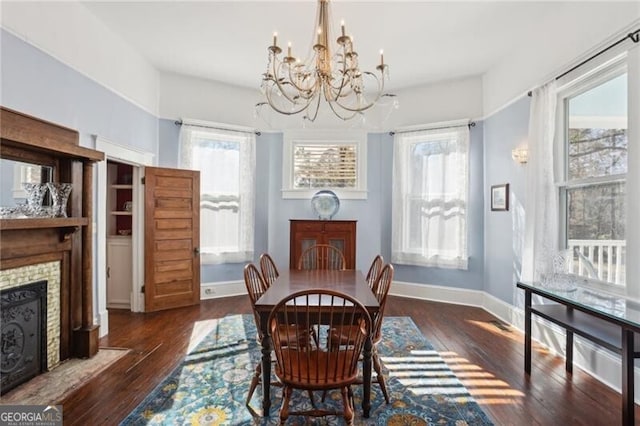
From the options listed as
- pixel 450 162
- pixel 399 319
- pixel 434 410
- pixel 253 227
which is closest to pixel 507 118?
pixel 450 162

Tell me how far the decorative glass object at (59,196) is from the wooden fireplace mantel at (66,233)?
0.27ft

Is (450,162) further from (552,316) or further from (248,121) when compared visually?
(248,121)

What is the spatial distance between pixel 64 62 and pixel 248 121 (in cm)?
249

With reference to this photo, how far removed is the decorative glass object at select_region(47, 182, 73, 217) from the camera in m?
2.65

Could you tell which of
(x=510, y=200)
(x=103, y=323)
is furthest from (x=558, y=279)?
(x=103, y=323)

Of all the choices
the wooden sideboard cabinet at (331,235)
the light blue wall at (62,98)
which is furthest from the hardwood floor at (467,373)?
the light blue wall at (62,98)

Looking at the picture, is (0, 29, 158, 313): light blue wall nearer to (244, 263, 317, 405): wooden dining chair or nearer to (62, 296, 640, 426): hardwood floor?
(62, 296, 640, 426): hardwood floor

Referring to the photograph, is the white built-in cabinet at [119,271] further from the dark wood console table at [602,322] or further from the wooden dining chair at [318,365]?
the dark wood console table at [602,322]

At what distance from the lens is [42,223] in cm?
244

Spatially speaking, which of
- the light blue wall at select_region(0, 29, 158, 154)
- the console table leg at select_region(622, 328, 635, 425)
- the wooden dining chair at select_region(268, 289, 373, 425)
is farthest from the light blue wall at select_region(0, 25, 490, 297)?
the wooden dining chair at select_region(268, 289, 373, 425)

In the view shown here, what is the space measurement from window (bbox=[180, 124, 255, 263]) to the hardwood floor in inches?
42.5

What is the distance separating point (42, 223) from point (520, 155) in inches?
180

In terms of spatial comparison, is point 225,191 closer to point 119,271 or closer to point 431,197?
point 119,271

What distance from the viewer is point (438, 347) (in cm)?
319
